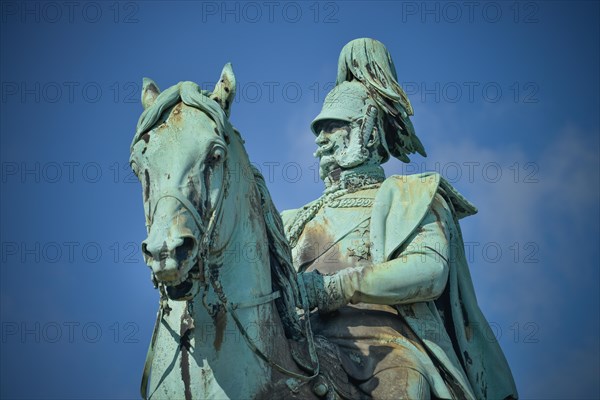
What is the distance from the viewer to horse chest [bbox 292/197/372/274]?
11.4m

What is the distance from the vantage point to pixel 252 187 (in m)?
9.20

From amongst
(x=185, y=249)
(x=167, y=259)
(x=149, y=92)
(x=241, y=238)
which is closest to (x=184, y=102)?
(x=149, y=92)

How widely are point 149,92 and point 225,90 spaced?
0.65m

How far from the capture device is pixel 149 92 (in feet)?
30.5

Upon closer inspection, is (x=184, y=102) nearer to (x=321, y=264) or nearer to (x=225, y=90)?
(x=225, y=90)

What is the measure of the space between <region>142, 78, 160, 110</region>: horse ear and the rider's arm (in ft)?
7.02

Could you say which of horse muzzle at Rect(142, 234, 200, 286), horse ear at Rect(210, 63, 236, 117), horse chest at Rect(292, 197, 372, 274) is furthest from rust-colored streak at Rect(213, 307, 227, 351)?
horse chest at Rect(292, 197, 372, 274)

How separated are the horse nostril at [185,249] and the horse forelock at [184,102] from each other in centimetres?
98

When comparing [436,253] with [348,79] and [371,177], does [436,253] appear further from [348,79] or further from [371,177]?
[348,79]

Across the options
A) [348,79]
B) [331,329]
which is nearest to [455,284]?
[331,329]

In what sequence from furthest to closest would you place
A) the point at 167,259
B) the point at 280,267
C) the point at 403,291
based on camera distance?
1. the point at 403,291
2. the point at 280,267
3. the point at 167,259

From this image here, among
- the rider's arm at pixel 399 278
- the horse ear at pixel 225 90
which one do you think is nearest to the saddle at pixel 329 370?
the rider's arm at pixel 399 278

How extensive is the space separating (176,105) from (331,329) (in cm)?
286

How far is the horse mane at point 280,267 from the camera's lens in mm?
9398
